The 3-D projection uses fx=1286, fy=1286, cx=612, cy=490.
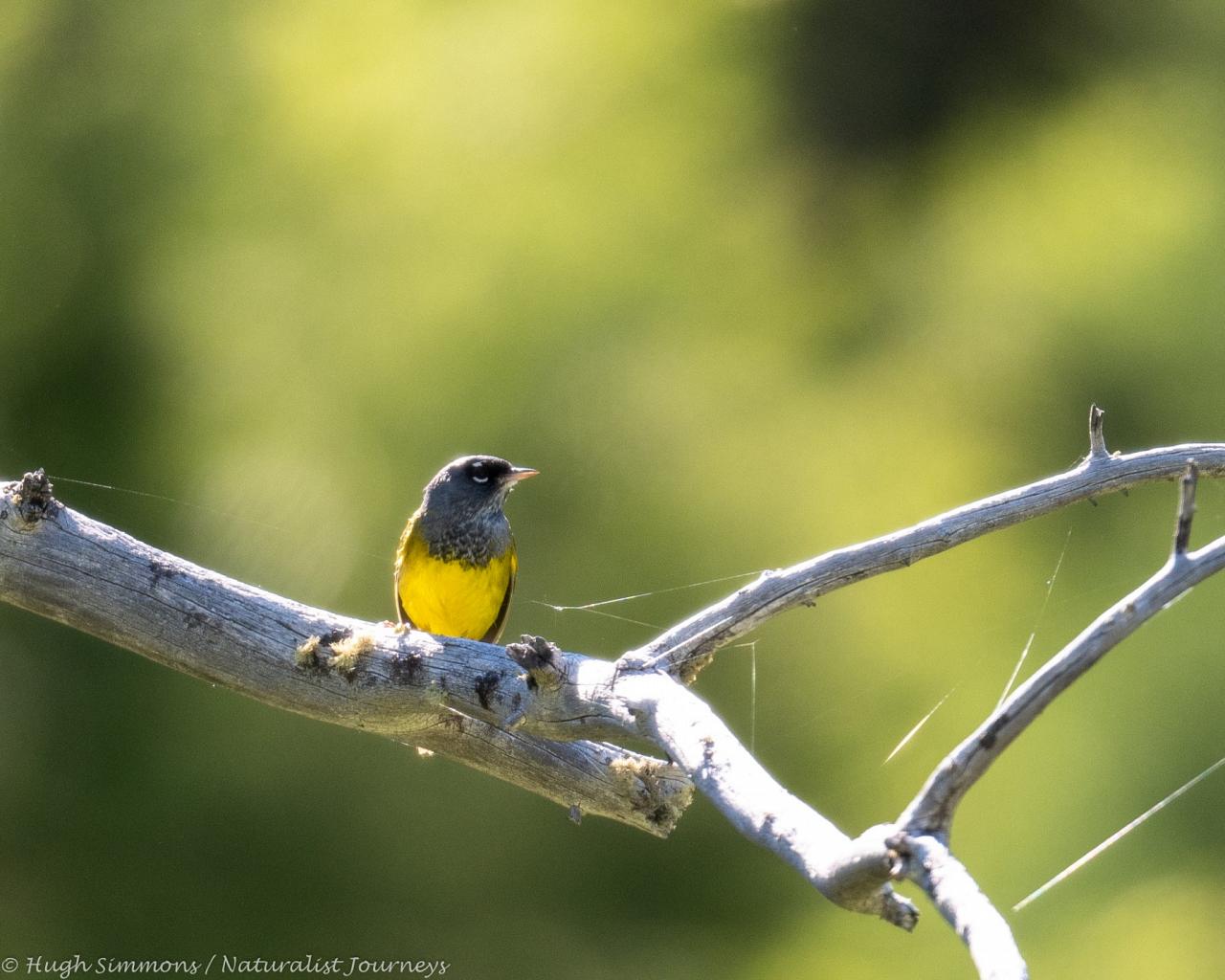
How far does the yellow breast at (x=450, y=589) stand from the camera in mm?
4242

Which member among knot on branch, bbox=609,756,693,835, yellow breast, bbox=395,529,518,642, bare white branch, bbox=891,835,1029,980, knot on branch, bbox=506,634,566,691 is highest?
bare white branch, bbox=891,835,1029,980

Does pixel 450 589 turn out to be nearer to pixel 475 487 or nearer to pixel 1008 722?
pixel 475 487

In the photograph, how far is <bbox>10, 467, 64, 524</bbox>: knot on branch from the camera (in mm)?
2584

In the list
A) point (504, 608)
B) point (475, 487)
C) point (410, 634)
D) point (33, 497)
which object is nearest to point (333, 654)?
point (410, 634)

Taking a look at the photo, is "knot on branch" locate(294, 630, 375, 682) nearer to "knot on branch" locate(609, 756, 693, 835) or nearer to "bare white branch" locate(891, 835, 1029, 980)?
"knot on branch" locate(609, 756, 693, 835)

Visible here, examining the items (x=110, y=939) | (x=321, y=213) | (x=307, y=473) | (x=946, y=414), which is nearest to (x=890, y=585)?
(x=946, y=414)

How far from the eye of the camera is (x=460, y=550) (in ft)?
13.8

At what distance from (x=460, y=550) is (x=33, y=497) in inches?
69.8

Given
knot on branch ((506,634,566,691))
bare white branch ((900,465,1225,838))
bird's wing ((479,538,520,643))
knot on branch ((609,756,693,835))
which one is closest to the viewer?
bare white branch ((900,465,1225,838))

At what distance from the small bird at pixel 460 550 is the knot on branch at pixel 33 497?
174 centimetres

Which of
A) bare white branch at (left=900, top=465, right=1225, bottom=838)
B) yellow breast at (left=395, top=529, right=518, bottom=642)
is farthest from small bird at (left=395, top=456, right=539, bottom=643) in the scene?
bare white branch at (left=900, top=465, right=1225, bottom=838)

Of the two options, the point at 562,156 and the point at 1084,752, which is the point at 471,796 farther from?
the point at 562,156

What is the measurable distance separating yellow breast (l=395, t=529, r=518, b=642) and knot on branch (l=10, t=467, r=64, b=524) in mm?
1741

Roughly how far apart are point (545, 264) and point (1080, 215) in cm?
253
